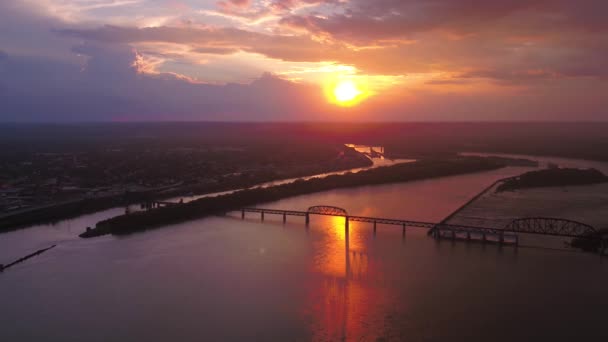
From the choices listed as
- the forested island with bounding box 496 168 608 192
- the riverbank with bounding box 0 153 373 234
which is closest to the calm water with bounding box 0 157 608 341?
the riverbank with bounding box 0 153 373 234

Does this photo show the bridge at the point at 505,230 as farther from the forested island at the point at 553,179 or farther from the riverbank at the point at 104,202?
the riverbank at the point at 104,202

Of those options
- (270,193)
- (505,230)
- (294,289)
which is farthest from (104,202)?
(505,230)

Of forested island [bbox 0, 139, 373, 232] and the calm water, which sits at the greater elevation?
forested island [bbox 0, 139, 373, 232]

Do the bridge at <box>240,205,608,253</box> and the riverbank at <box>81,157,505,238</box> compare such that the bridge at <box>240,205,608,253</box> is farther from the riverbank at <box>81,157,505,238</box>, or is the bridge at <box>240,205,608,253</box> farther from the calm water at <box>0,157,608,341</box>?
the riverbank at <box>81,157,505,238</box>

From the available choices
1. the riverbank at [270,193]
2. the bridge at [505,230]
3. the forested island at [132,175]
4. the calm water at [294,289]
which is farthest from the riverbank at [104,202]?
the bridge at [505,230]

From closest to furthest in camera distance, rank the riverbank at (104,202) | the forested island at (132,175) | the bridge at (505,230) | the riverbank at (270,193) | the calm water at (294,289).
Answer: the calm water at (294,289)
the bridge at (505,230)
the riverbank at (270,193)
the riverbank at (104,202)
the forested island at (132,175)

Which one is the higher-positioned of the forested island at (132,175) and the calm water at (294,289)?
the forested island at (132,175)
